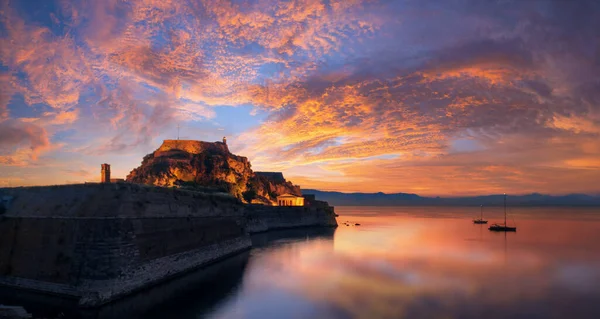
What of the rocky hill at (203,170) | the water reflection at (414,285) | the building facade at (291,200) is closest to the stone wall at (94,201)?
the water reflection at (414,285)

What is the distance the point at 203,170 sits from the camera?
4031 inches

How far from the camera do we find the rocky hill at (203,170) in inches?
3784

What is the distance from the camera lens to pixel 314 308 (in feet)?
76.7

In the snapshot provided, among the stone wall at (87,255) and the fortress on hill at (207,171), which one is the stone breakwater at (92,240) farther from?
the fortress on hill at (207,171)

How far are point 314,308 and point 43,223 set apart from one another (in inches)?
700

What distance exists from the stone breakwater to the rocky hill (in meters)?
63.2

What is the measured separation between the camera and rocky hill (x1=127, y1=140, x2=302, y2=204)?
9612 centimetres

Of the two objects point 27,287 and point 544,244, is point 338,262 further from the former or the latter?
point 544,244

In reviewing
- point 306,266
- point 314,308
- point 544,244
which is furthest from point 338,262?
point 544,244

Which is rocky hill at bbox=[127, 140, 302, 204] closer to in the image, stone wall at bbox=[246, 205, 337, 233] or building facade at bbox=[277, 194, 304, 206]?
building facade at bbox=[277, 194, 304, 206]

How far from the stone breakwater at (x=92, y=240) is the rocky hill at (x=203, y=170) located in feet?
207

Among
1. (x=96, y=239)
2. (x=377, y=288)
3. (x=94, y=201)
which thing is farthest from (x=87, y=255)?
(x=377, y=288)

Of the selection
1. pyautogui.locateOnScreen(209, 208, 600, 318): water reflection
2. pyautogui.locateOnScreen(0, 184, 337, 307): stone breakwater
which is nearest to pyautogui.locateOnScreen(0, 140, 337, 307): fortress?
pyautogui.locateOnScreen(0, 184, 337, 307): stone breakwater

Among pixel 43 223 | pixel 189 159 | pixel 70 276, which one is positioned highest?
pixel 189 159
